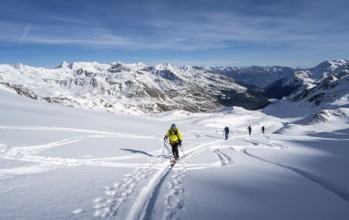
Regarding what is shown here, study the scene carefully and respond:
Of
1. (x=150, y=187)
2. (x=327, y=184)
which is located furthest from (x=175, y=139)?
(x=327, y=184)

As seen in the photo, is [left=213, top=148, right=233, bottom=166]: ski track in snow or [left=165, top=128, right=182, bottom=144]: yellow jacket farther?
[left=165, top=128, right=182, bottom=144]: yellow jacket

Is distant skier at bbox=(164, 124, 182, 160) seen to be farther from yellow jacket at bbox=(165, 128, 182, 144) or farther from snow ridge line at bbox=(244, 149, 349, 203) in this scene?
snow ridge line at bbox=(244, 149, 349, 203)

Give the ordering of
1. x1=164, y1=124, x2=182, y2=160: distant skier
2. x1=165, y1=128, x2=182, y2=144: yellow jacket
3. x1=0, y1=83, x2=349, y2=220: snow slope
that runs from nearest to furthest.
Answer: x1=0, y1=83, x2=349, y2=220: snow slope, x1=164, y1=124, x2=182, y2=160: distant skier, x1=165, y1=128, x2=182, y2=144: yellow jacket

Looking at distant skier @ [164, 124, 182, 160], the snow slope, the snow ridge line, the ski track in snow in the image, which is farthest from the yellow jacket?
the snow ridge line

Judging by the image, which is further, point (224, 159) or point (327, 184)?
point (224, 159)

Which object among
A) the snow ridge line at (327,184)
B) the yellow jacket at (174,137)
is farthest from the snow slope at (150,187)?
the yellow jacket at (174,137)

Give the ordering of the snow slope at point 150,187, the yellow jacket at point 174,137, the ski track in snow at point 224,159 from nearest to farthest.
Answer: the snow slope at point 150,187, the ski track in snow at point 224,159, the yellow jacket at point 174,137

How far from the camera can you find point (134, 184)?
468 inches

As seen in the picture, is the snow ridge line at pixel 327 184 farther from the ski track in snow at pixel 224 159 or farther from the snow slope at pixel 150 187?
the ski track in snow at pixel 224 159

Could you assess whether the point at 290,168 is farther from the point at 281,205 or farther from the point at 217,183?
the point at 281,205

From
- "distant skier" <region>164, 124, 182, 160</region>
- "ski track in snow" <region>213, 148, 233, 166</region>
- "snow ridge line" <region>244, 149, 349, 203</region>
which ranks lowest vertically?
"snow ridge line" <region>244, 149, 349, 203</region>

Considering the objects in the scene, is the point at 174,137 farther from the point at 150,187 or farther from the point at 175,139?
the point at 150,187

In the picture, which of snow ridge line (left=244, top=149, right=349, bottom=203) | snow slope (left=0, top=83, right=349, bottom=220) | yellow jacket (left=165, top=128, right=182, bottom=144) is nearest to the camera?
snow slope (left=0, top=83, right=349, bottom=220)

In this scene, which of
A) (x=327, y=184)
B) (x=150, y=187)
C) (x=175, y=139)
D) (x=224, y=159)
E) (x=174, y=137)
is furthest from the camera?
(x=224, y=159)
